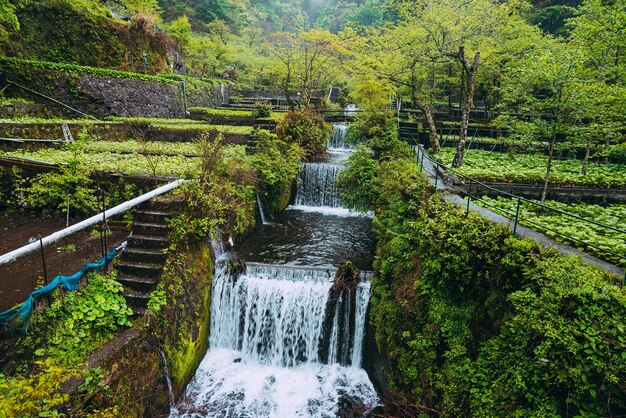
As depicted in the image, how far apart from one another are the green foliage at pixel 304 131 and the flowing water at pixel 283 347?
9.04m

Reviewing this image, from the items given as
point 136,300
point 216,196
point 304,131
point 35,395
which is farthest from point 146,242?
point 304,131

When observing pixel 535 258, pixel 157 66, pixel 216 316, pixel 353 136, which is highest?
pixel 157 66

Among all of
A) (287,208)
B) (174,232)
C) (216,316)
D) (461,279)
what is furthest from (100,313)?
(287,208)

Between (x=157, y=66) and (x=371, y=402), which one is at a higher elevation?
(x=157, y=66)

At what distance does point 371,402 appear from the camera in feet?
26.0

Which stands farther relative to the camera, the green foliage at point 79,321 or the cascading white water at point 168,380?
the cascading white water at point 168,380

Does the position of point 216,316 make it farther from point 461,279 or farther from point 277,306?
point 461,279

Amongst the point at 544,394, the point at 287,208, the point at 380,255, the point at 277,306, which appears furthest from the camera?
the point at 287,208

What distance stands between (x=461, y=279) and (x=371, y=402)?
12.1 feet

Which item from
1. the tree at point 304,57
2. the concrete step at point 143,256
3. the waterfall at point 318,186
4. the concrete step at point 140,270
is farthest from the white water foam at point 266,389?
the tree at point 304,57

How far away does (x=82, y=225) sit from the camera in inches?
255

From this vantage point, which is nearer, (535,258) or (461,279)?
(535,258)

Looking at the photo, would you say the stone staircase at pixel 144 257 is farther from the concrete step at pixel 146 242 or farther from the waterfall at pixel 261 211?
the waterfall at pixel 261 211

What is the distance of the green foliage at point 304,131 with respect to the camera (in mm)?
17852
